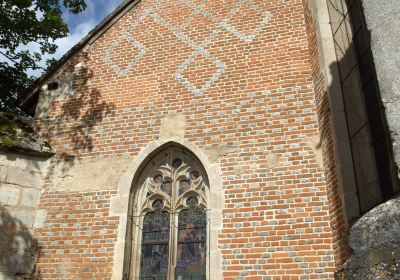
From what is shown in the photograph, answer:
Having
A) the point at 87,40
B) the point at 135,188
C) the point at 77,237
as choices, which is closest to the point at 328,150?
the point at 135,188

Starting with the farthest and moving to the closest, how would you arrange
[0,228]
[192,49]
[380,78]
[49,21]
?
[49,21], [192,49], [0,228], [380,78]

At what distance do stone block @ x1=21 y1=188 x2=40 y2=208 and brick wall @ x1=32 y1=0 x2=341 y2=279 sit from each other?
0.60 feet

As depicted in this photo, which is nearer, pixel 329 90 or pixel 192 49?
pixel 329 90

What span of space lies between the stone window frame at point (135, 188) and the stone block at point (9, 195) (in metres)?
1.58

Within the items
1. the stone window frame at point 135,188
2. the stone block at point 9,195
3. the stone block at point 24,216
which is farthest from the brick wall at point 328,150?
the stone block at point 9,195

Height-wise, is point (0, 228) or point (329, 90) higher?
point (329, 90)

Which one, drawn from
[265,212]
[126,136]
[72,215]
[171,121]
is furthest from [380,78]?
[72,215]

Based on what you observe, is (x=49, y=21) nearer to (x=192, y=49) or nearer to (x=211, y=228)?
(x=192, y=49)

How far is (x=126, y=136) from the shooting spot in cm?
668

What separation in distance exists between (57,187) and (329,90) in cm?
444

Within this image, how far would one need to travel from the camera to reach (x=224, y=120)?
6.34 meters

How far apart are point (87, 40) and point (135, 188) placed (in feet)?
10.7

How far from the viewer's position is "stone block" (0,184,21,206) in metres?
6.32

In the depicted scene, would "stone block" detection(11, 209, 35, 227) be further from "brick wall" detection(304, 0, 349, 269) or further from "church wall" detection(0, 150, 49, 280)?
"brick wall" detection(304, 0, 349, 269)
